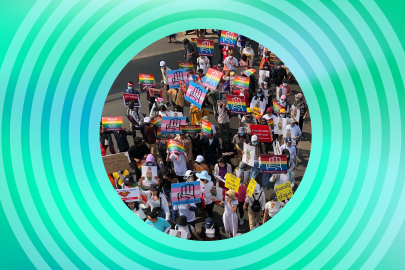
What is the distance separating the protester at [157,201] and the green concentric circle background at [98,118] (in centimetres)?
224

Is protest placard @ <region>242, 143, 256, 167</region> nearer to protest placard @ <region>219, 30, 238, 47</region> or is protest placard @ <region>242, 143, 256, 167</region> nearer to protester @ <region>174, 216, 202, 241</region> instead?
protester @ <region>174, 216, 202, 241</region>

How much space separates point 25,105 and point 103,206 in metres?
1.77

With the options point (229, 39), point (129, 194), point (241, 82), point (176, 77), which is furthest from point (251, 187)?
point (229, 39)

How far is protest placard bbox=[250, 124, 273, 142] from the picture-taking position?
976 cm

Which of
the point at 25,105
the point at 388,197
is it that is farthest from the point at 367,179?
the point at 25,105

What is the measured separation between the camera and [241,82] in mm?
11828

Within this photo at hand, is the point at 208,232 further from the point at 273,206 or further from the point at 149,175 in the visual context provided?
the point at 149,175

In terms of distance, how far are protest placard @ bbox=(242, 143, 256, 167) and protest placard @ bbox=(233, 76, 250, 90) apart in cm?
304

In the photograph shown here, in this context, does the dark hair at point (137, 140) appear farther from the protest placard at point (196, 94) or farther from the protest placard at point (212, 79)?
the protest placard at point (212, 79)

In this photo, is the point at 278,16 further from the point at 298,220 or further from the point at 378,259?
the point at 378,259

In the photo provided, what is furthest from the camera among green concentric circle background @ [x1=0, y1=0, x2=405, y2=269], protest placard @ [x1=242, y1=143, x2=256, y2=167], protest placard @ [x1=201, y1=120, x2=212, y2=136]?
protest placard @ [x1=201, y1=120, x2=212, y2=136]

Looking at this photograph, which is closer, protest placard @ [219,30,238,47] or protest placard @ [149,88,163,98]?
protest placard @ [149,88,163,98]

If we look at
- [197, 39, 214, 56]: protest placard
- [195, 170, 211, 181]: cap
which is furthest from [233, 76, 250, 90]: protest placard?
[195, 170, 211, 181]: cap

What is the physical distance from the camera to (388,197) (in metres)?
5.55
